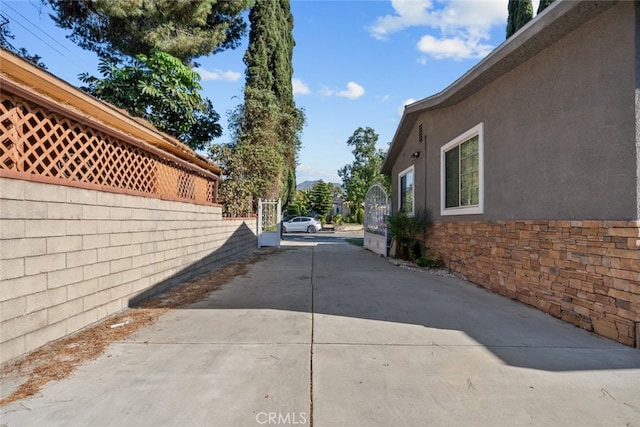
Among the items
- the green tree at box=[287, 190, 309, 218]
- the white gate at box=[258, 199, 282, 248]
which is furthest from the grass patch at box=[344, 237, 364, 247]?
the green tree at box=[287, 190, 309, 218]

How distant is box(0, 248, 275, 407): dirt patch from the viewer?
2721 millimetres

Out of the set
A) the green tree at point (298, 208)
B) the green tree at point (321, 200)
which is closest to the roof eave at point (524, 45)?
the green tree at point (298, 208)

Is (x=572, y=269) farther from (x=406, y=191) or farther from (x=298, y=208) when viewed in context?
(x=298, y=208)

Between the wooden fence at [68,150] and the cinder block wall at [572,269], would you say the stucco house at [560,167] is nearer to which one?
the cinder block wall at [572,269]

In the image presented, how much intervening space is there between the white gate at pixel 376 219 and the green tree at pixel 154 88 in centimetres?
733

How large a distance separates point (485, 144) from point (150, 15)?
37.6 ft

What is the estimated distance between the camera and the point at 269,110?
17.4 meters

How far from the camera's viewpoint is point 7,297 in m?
2.90

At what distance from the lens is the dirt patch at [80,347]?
2.72 m

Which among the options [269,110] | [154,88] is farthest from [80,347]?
[269,110]

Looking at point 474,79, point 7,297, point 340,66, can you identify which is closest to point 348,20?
point 340,66

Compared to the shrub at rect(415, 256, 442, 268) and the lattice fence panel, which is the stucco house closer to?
Answer: the shrub at rect(415, 256, 442, 268)

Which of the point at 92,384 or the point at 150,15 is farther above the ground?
the point at 150,15

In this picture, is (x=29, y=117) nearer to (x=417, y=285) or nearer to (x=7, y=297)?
(x=7, y=297)
